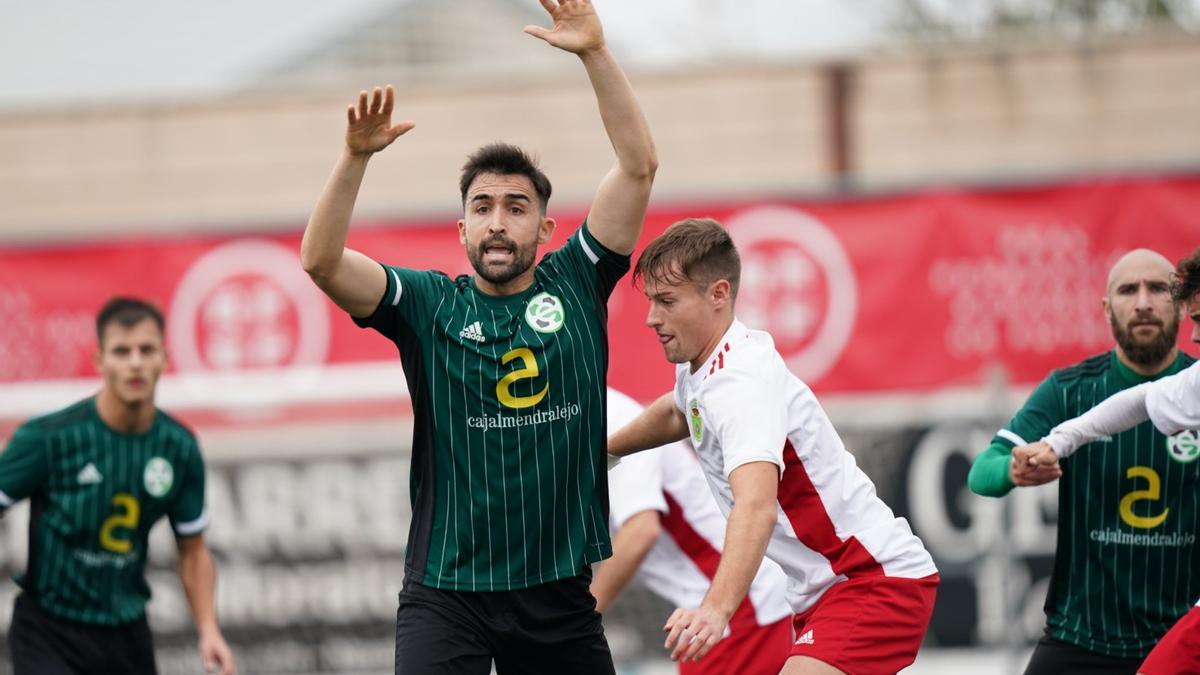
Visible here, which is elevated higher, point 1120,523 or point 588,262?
point 588,262

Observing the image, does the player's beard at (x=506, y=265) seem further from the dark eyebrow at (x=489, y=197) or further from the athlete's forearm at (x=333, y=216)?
the athlete's forearm at (x=333, y=216)

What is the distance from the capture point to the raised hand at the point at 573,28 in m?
4.82

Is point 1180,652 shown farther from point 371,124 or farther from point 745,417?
point 371,124

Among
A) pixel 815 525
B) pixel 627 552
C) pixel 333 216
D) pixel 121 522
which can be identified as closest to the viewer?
pixel 333 216

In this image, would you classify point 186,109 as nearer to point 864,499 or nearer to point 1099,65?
point 1099,65

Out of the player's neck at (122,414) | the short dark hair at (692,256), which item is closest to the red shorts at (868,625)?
the short dark hair at (692,256)

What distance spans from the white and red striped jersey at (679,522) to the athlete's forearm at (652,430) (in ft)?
2.29

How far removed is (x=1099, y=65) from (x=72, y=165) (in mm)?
9376

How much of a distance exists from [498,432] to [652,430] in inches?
A: 25.7

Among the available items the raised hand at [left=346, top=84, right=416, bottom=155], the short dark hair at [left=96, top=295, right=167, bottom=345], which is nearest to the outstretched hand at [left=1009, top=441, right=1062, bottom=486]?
the raised hand at [left=346, top=84, right=416, bottom=155]

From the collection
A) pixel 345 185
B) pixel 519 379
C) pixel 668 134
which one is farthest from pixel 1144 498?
pixel 668 134

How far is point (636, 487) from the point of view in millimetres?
6160

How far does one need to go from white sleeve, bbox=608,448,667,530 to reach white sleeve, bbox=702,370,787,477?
1.46 meters

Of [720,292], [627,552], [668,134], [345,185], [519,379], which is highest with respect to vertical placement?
[668,134]
